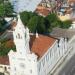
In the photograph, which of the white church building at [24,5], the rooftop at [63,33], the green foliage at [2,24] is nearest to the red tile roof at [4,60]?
the rooftop at [63,33]

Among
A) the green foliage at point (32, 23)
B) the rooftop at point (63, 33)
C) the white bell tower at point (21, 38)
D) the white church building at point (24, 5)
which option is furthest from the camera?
the white church building at point (24, 5)

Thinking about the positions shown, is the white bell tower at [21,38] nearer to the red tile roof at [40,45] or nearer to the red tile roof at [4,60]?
the red tile roof at [40,45]

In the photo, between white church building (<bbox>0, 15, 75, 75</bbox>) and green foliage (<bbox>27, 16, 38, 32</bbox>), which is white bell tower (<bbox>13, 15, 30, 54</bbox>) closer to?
white church building (<bbox>0, 15, 75, 75</bbox>)

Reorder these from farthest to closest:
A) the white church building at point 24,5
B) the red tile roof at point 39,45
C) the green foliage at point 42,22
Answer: the white church building at point 24,5 → the green foliage at point 42,22 → the red tile roof at point 39,45

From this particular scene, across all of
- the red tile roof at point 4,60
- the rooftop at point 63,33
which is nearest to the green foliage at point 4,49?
the red tile roof at point 4,60

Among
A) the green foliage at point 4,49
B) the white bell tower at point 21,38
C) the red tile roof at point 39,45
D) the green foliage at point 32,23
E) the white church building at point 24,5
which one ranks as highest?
the white bell tower at point 21,38

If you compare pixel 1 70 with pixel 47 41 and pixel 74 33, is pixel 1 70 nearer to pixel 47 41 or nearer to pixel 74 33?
pixel 47 41

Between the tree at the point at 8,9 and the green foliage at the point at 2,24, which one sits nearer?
the green foliage at the point at 2,24

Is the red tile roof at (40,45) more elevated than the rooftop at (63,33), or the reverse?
the red tile roof at (40,45)

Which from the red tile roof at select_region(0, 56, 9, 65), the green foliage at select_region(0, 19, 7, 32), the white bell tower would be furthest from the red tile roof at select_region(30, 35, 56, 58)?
the green foliage at select_region(0, 19, 7, 32)
